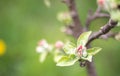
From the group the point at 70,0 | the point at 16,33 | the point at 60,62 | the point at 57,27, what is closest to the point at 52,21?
the point at 57,27

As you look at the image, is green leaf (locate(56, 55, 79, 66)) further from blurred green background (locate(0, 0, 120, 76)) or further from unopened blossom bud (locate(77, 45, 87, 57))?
blurred green background (locate(0, 0, 120, 76))

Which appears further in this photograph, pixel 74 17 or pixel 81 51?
pixel 74 17

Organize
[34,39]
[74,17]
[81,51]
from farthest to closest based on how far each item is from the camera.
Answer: [34,39], [74,17], [81,51]

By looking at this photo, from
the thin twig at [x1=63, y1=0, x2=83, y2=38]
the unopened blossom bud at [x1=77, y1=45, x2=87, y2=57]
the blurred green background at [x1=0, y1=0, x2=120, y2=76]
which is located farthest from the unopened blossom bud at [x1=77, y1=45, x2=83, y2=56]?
the blurred green background at [x1=0, y1=0, x2=120, y2=76]

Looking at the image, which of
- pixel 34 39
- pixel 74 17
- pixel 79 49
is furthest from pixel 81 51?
pixel 34 39

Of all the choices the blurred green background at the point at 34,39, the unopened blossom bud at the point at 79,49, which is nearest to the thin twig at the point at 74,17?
the unopened blossom bud at the point at 79,49

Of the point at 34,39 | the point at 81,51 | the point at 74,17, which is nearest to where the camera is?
the point at 81,51

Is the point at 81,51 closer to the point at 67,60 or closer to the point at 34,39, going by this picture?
the point at 67,60

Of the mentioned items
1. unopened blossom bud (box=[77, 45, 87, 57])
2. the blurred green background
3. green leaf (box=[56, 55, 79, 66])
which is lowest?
green leaf (box=[56, 55, 79, 66])

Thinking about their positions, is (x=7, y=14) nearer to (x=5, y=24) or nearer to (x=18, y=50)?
(x=5, y=24)

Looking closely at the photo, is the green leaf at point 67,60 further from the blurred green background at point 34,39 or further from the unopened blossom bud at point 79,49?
the blurred green background at point 34,39
